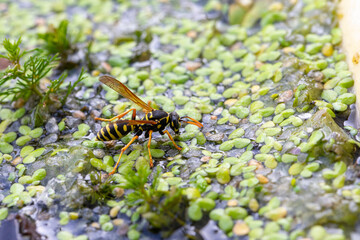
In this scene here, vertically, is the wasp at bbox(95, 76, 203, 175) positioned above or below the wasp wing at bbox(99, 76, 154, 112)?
below

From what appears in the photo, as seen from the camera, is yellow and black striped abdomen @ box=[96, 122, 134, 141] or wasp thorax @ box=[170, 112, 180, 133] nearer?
yellow and black striped abdomen @ box=[96, 122, 134, 141]

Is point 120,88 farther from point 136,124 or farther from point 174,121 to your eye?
point 174,121

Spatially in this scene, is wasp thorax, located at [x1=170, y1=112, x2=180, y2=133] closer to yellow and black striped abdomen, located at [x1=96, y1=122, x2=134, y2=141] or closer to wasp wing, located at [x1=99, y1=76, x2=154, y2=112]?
wasp wing, located at [x1=99, y1=76, x2=154, y2=112]

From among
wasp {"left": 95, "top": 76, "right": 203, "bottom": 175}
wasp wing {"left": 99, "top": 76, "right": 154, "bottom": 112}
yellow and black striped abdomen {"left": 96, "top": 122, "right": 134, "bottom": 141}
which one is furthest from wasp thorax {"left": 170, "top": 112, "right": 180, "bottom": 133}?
yellow and black striped abdomen {"left": 96, "top": 122, "right": 134, "bottom": 141}

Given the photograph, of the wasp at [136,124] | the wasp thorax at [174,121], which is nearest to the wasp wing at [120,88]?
the wasp at [136,124]

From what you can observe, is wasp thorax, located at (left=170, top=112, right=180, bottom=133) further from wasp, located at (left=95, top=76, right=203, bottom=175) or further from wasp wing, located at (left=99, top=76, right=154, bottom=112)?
wasp wing, located at (left=99, top=76, right=154, bottom=112)

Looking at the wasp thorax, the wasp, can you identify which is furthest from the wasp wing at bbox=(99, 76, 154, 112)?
the wasp thorax

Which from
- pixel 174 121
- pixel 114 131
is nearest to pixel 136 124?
pixel 114 131

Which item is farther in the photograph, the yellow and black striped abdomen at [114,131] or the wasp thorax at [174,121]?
the wasp thorax at [174,121]

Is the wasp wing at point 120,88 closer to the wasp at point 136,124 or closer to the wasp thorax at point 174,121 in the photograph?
the wasp at point 136,124
